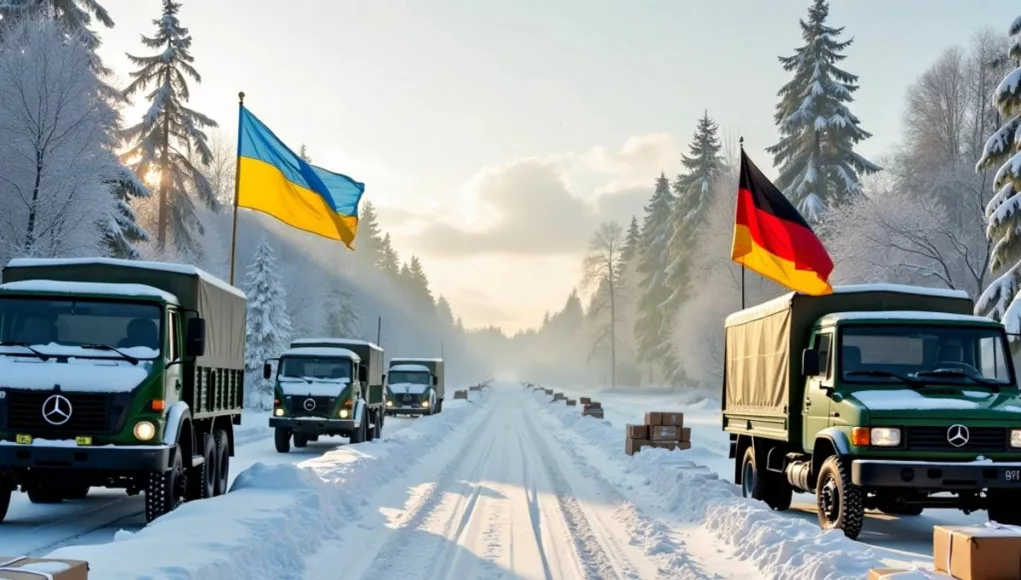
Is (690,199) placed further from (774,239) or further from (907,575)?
(907,575)

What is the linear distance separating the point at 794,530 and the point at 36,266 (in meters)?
10.6

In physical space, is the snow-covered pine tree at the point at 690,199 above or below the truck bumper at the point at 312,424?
above

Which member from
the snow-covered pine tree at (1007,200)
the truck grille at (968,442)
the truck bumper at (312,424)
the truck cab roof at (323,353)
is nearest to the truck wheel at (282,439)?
the truck bumper at (312,424)

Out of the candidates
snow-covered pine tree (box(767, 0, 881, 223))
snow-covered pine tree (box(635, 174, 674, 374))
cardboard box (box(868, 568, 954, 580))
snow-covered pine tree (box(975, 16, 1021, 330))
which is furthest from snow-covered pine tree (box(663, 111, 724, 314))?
cardboard box (box(868, 568, 954, 580))

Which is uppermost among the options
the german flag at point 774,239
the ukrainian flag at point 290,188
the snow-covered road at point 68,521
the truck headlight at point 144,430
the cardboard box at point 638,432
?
the ukrainian flag at point 290,188

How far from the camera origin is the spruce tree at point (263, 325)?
48.9 meters

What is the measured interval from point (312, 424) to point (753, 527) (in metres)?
16.2

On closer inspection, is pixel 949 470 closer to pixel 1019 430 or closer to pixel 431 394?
pixel 1019 430

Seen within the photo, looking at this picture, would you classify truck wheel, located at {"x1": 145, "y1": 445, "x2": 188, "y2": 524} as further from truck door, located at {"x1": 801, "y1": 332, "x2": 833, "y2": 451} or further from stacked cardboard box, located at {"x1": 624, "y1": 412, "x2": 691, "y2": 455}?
stacked cardboard box, located at {"x1": 624, "y1": 412, "x2": 691, "y2": 455}

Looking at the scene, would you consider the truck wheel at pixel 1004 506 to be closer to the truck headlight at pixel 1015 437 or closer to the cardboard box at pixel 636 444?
the truck headlight at pixel 1015 437

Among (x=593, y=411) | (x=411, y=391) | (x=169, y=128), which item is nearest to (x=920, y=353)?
(x=593, y=411)

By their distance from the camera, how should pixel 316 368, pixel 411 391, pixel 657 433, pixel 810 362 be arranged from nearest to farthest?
pixel 810 362 → pixel 657 433 → pixel 316 368 → pixel 411 391

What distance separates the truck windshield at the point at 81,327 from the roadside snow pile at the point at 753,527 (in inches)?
298

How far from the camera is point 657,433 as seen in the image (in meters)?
22.9
